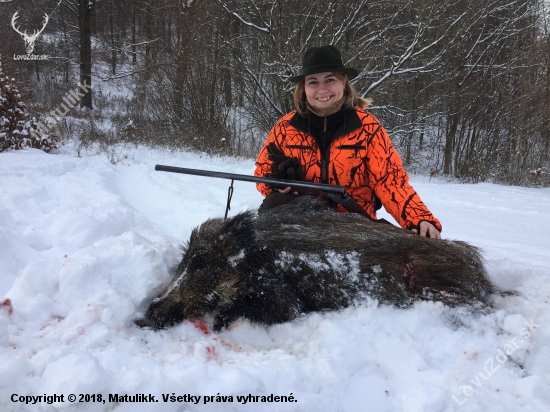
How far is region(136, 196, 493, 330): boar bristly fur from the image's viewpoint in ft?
5.60

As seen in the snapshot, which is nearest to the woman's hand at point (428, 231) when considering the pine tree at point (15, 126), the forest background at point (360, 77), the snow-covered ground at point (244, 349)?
the snow-covered ground at point (244, 349)

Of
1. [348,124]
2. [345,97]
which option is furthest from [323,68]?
[348,124]

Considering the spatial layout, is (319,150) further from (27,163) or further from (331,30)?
(331,30)

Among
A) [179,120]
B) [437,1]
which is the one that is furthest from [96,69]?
[437,1]

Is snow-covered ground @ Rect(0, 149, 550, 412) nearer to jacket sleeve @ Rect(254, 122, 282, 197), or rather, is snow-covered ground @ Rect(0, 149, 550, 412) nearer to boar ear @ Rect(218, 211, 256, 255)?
boar ear @ Rect(218, 211, 256, 255)

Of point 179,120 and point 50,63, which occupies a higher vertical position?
point 50,63

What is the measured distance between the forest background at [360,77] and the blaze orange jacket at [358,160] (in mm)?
5394

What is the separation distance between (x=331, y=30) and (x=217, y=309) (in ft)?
32.4

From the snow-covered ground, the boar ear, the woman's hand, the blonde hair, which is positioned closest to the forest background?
the blonde hair

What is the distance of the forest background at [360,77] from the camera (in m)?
9.61

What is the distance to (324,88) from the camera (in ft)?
8.86

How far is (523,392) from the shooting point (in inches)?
50.1

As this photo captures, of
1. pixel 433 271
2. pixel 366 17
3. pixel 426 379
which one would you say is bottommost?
pixel 426 379

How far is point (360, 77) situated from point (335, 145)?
7.77 m
